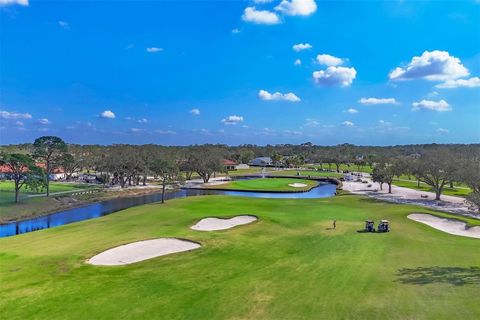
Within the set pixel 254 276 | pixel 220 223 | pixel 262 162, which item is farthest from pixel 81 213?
pixel 262 162

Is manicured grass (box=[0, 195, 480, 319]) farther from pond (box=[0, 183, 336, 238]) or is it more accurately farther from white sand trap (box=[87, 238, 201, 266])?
pond (box=[0, 183, 336, 238])

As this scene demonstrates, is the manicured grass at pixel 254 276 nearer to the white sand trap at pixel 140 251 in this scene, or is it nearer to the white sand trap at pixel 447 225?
the white sand trap at pixel 140 251

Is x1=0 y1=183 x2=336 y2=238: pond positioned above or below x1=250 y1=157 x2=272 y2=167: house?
below

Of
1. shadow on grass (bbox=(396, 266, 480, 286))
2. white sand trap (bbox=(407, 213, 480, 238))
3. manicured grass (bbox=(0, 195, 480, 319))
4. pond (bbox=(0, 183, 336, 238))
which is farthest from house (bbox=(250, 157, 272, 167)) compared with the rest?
shadow on grass (bbox=(396, 266, 480, 286))

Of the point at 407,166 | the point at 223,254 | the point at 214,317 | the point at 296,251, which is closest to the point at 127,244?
the point at 223,254

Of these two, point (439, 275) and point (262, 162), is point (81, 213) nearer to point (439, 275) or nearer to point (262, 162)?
point (439, 275)

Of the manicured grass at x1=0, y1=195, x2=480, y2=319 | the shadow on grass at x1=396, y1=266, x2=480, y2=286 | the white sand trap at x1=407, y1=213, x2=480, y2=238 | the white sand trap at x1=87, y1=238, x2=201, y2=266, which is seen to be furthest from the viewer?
the white sand trap at x1=407, y1=213, x2=480, y2=238
